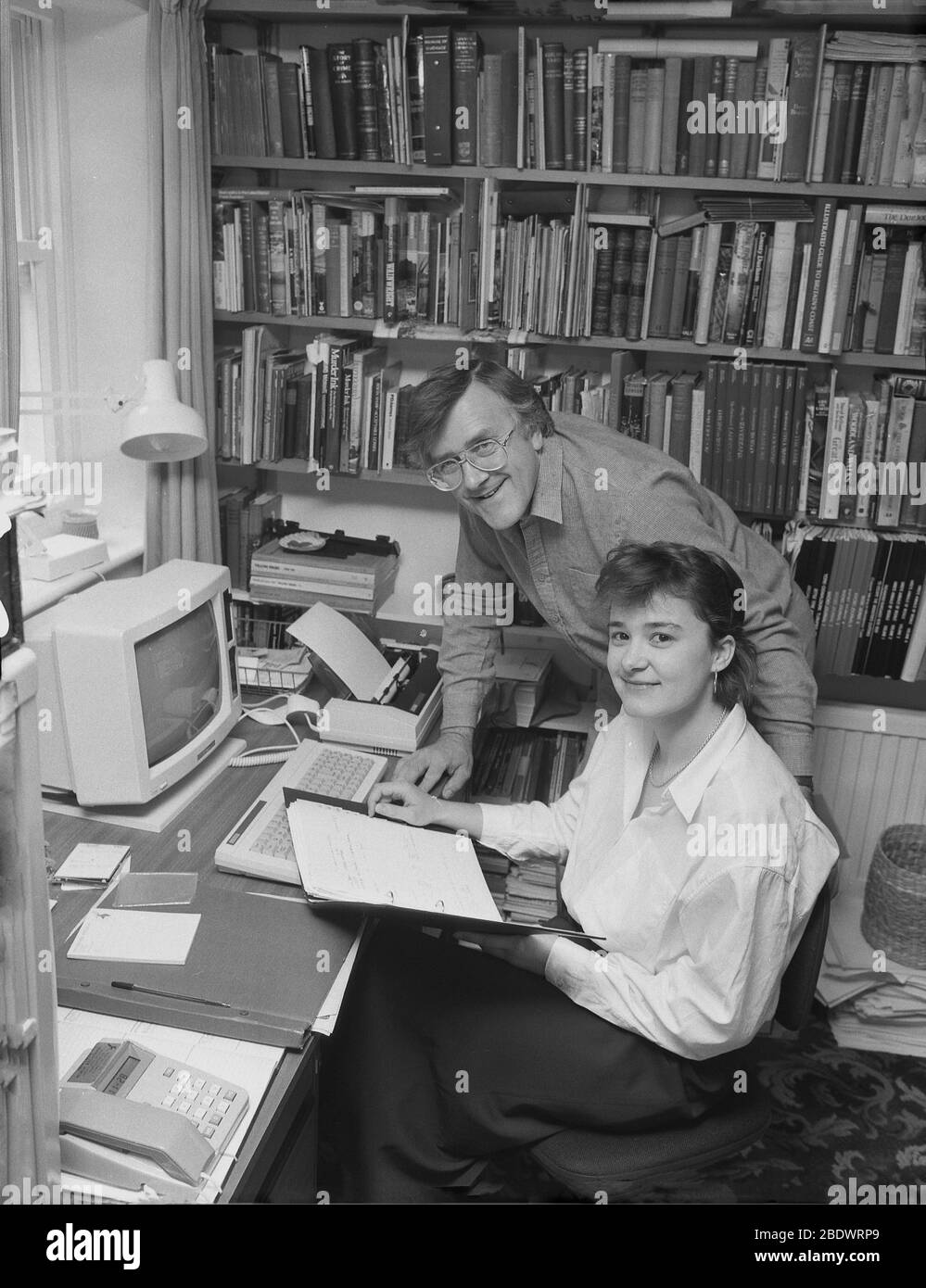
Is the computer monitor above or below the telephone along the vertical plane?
above

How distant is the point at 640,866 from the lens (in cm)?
164

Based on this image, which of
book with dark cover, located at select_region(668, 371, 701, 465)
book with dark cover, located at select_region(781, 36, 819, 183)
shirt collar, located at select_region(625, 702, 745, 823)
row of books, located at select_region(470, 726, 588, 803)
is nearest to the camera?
shirt collar, located at select_region(625, 702, 745, 823)

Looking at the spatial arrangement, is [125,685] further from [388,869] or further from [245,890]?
[388,869]

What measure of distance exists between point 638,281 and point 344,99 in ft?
2.43

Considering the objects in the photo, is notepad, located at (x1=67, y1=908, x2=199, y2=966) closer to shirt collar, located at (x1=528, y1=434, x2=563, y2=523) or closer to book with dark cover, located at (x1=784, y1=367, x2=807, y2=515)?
shirt collar, located at (x1=528, y1=434, x2=563, y2=523)

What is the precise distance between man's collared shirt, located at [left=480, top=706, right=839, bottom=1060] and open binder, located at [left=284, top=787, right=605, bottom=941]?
88 millimetres

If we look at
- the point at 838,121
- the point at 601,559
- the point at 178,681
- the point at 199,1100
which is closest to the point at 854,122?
the point at 838,121

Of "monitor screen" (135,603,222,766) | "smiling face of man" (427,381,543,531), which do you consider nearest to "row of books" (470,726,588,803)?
"monitor screen" (135,603,222,766)

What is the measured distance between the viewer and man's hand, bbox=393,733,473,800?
196 centimetres

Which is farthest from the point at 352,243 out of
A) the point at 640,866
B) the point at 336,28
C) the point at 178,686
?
the point at 640,866

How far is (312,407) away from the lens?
2.63 meters

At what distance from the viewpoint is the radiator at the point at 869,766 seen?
109 inches

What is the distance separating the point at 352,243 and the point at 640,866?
159 centimetres
